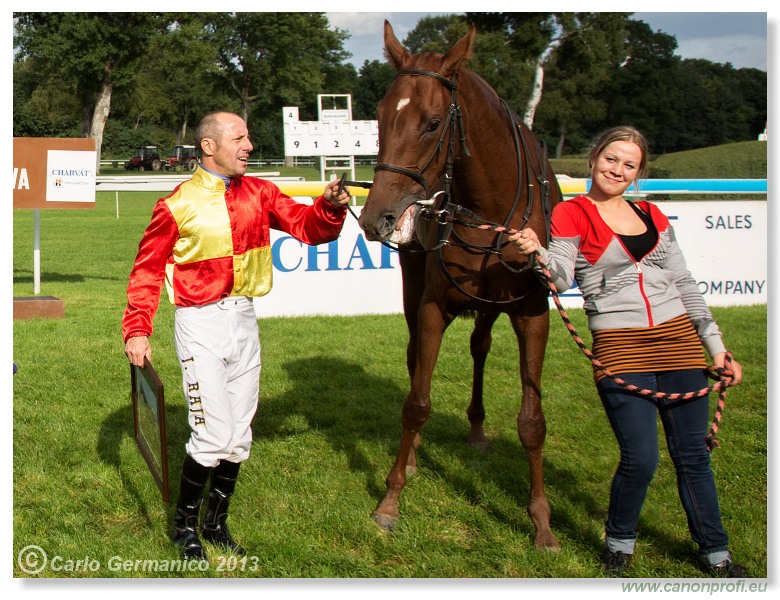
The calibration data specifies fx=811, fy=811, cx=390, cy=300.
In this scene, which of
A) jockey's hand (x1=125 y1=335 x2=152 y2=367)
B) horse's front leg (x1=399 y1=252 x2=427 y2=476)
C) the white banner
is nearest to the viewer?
jockey's hand (x1=125 y1=335 x2=152 y2=367)

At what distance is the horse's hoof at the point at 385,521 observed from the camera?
12.7ft

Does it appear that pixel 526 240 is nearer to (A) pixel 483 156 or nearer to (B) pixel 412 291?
(A) pixel 483 156

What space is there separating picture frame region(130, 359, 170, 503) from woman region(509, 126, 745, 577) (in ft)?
5.31

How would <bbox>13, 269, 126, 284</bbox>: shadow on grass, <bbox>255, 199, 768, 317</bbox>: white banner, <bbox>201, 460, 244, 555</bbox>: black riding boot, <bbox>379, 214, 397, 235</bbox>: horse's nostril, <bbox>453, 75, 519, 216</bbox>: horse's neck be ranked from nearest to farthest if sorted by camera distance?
1. <bbox>379, 214, 397, 235</bbox>: horse's nostril
2. <bbox>453, 75, 519, 216</bbox>: horse's neck
3. <bbox>201, 460, 244, 555</bbox>: black riding boot
4. <bbox>255, 199, 768, 317</bbox>: white banner
5. <bbox>13, 269, 126, 284</bbox>: shadow on grass

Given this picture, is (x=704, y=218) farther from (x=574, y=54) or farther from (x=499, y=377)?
(x=574, y=54)

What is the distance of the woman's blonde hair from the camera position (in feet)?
10.8

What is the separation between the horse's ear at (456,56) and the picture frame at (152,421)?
1707 millimetres

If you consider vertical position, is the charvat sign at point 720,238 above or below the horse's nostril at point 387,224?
above

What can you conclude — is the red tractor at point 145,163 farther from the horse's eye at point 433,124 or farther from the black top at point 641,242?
the black top at point 641,242

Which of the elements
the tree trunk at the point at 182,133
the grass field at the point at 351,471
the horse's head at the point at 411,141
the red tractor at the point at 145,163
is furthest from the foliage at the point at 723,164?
the tree trunk at the point at 182,133

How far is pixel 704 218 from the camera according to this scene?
927cm

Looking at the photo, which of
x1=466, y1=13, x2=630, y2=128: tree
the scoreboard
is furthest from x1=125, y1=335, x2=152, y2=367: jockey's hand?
x1=466, y1=13, x2=630, y2=128: tree

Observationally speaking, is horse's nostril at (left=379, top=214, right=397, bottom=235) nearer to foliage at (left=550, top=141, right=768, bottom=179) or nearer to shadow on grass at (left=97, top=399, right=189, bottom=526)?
shadow on grass at (left=97, top=399, right=189, bottom=526)

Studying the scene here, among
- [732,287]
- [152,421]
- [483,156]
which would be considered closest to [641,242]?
[483,156]
